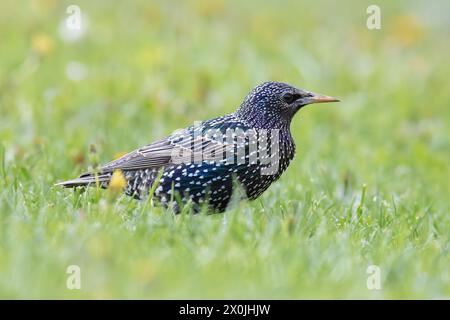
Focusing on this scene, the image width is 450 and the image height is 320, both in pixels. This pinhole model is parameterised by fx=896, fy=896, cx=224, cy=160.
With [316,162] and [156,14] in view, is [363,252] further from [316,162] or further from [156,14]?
[156,14]

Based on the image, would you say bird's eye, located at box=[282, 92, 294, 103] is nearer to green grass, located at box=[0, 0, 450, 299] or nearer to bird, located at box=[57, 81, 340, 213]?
bird, located at box=[57, 81, 340, 213]

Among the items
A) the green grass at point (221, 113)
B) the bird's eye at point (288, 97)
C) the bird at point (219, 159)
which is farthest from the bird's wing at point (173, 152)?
the bird's eye at point (288, 97)

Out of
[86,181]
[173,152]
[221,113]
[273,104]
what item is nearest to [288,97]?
[273,104]

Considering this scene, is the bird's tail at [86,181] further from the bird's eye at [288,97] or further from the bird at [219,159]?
the bird's eye at [288,97]

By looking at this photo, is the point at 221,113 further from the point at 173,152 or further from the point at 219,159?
the point at 219,159

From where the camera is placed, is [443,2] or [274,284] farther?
[443,2]

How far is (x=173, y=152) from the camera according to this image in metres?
5.65

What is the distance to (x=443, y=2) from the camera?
14.4 meters

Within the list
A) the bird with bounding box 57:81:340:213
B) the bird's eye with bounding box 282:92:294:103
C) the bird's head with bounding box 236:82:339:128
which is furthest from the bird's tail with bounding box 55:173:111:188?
the bird's eye with bounding box 282:92:294:103

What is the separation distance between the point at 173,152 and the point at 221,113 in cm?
290

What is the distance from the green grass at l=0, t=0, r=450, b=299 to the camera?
398 centimetres

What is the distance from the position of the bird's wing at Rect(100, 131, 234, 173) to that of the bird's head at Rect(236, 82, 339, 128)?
0.37 metres

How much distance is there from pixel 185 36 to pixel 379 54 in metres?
2.49
